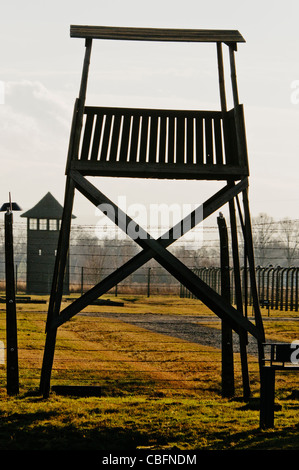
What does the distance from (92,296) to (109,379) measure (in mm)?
3481

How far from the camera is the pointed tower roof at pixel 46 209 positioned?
199 feet

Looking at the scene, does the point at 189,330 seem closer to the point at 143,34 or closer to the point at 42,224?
the point at 143,34

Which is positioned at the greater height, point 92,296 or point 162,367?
point 92,296

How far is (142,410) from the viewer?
30.8 feet

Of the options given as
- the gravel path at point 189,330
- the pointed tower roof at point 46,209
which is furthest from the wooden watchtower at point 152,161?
the pointed tower roof at point 46,209

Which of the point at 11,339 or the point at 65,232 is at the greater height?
the point at 65,232

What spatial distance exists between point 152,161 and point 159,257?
140 centimetres

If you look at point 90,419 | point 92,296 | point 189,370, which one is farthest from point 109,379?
point 90,419

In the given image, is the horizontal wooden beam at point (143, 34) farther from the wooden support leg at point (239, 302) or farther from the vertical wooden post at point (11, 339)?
the vertical wooden post at point (11, 339)

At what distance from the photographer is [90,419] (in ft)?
28.5

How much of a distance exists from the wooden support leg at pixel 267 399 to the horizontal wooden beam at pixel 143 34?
5085 millimetres

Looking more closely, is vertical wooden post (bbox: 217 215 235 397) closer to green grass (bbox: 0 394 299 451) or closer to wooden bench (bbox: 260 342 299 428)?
green grass (bbox: 0 394 299 451)

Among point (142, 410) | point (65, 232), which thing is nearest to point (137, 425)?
point (142, 410)
